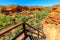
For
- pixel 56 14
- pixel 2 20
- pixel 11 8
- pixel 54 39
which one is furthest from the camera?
pixel 11 8

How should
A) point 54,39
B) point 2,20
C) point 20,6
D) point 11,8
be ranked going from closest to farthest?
point 54,39, point 2,20, point 11,8, point 20,6

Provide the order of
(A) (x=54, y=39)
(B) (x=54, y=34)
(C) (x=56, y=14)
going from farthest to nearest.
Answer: (C) (x=56, y=14) → (B) (x=54, y=34) → (A) (x=54, y=39)

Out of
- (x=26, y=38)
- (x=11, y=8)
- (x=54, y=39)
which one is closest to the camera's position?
(x=26, y=38)

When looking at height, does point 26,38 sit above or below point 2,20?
above

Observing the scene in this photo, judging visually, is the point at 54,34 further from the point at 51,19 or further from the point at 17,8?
the point at 17,8

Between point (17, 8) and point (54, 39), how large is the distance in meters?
31.9

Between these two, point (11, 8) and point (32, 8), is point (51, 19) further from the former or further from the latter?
point (32, 8)

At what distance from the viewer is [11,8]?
37094mm

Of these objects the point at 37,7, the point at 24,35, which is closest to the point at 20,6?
the point at 37,7

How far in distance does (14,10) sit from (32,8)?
277 inches

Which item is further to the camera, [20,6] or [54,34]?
[20,6]

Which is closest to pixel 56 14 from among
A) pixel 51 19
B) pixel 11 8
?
pixel 51 19

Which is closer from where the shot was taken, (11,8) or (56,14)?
(56,14)

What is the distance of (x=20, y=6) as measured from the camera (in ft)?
132
